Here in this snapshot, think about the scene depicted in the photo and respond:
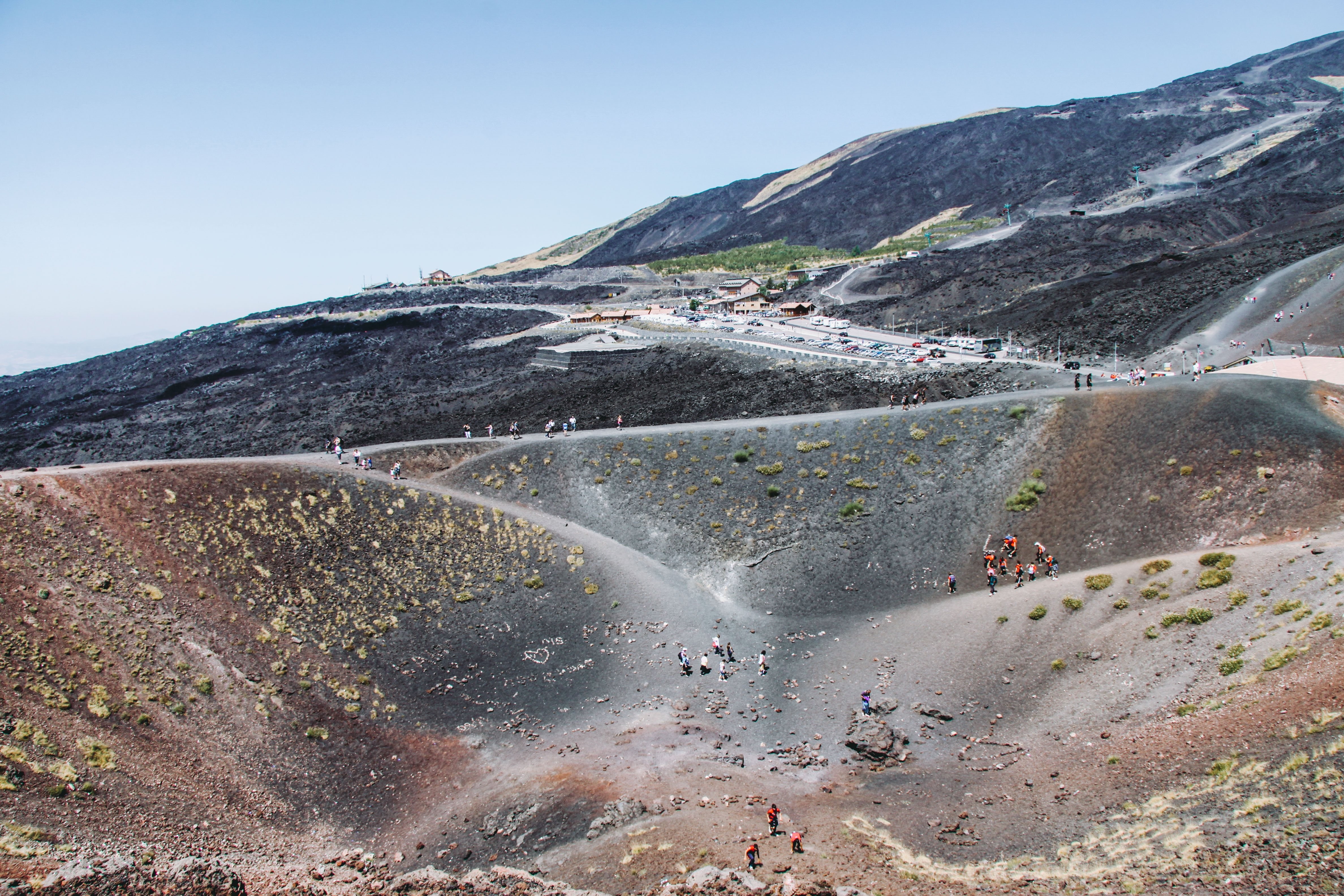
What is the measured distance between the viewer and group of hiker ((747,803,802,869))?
23.7 meters

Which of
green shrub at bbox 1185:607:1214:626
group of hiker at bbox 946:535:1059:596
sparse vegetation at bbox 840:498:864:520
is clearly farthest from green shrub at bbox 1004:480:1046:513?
green shrub at bbox 1185:607:1214:626

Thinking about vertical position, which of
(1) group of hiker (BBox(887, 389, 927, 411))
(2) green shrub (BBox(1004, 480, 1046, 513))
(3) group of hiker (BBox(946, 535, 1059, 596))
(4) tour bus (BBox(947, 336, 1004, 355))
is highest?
(4) tour bus (BBox(947, 336, 1004, 355))

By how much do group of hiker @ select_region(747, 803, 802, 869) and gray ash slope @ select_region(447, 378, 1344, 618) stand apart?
16.9 metres

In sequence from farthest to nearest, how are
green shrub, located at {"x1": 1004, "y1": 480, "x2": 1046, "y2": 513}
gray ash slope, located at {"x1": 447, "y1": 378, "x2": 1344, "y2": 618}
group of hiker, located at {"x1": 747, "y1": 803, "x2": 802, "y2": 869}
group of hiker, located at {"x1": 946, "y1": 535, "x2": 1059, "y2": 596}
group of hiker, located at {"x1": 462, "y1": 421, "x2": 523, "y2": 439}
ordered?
1. group of hiker, located at {"x1": 462, "y1": 421, "x2": 523, "y2": 439}
2. green shrub, located at {"x1": 1004, "y1": 480, "x2": 1046, "y2": 513}
3. group of hiker, located at {"x1": 946, "y1": 535, "x2": 1059, "y2": 596}
4. gray ash slope, located at {"x1": 447, "y1": 378, "x2": 1344, "y2": 618}
5. group of hiker, located at {"x1": 747, "y1": 803, "x2": 802, "y2": 869}

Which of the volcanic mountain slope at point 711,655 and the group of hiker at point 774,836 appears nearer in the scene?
the group of hiker at point 774,836

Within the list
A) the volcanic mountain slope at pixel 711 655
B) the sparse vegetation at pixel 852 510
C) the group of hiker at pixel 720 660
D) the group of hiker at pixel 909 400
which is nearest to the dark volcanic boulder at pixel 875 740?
the volcanic mountain slope at pixel 711 655

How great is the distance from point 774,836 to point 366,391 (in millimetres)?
91658

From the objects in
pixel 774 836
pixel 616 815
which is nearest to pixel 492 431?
pixel 616 815

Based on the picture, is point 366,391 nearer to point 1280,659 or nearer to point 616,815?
point 616,815

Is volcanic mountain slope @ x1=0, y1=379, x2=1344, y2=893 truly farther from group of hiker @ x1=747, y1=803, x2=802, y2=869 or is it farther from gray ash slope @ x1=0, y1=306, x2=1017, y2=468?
gray ash slope @ x1=0, y1=306, x2=1017, y2=468

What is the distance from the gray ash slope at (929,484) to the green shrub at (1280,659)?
11501 mm

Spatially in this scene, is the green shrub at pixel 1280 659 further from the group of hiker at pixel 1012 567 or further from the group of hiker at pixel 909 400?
the group of hiker at pixel 909 400

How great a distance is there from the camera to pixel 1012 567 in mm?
41969

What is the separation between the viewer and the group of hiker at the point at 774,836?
2369 cm
